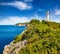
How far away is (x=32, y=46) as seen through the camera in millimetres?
25328

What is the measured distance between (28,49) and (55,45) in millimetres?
3274

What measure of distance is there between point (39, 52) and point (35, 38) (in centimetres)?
585

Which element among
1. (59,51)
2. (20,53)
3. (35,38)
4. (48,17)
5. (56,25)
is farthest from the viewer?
(48,17)

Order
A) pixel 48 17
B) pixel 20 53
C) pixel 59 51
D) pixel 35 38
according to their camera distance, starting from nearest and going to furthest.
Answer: pixel 59 51 → pixel 20 53 → pixel 35 38 → pixel 48 17

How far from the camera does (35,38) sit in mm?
29375

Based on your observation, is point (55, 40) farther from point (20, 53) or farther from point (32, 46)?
point (20, 53)

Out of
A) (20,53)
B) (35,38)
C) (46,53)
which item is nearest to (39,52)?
(46,53)

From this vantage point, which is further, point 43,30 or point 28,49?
point 43,30

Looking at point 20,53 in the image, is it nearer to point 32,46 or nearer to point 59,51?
point 32,46

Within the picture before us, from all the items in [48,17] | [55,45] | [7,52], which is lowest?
[7,52]

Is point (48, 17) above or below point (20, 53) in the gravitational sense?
above

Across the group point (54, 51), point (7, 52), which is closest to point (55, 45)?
point (54, 51)

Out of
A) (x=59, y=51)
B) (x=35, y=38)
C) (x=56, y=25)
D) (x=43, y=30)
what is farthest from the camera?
(x=56, y=25)

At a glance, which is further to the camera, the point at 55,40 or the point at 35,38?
the point at 35,38
